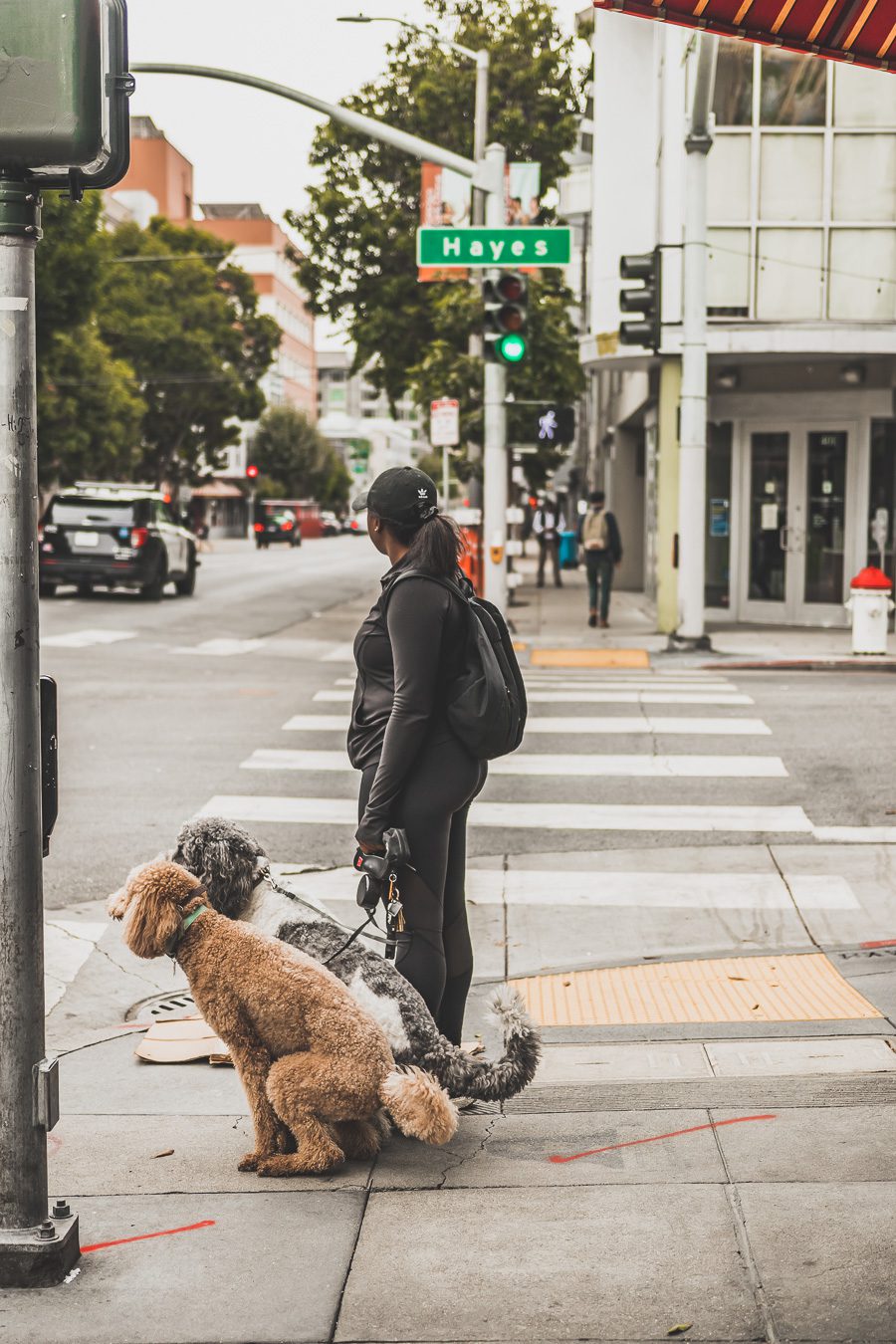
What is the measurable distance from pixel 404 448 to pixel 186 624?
17717 centimetres

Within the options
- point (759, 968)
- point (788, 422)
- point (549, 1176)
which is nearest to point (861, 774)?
point (759, 968)

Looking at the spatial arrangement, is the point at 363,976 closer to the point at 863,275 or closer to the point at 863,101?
the point at 863,275

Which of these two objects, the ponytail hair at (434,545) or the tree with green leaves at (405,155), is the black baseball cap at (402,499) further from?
the tree with green leaves at (405,155)

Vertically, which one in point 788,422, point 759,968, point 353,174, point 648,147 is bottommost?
point 759,968

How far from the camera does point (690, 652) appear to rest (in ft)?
60.6

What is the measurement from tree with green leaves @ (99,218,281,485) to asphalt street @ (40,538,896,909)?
154 ft

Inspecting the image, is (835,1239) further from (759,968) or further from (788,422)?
(788,422)

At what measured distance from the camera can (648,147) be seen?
2281cm

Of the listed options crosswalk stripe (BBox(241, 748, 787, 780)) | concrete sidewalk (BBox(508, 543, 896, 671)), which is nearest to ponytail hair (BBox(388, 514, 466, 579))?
crosswalk stripe (BBox(241, 748, 787, 780))

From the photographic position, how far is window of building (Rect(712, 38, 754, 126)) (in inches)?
808

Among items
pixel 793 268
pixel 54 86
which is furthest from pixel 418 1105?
pixel 793 268

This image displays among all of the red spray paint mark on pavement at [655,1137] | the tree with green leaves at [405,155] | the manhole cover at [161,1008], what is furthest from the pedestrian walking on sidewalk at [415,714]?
the tree with green leaves at [405,155]

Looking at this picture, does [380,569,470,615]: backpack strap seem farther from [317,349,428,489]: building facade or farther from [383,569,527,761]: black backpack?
[317,349,428,489]: building facade

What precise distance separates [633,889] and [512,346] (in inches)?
395
